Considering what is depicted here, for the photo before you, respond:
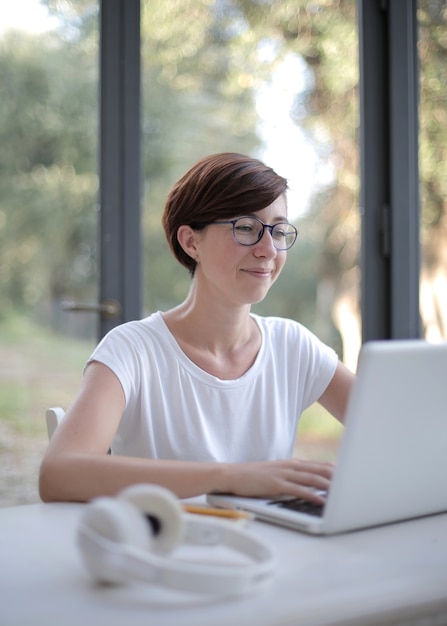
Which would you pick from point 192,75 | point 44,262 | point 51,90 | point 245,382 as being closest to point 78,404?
point 245,382

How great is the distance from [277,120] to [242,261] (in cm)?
143

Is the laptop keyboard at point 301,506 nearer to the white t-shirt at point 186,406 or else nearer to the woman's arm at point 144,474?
the woman's arm at point 144,474

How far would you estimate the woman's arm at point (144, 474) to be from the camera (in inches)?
49.4

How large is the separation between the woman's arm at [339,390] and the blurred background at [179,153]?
1.01 m

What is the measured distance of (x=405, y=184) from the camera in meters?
3.16

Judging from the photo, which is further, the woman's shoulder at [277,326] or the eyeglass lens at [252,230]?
the woman's shoulder at [277,326]

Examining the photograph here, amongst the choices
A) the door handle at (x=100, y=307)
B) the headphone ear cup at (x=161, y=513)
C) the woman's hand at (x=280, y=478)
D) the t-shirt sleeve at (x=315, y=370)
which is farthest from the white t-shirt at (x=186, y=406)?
the door handle at (x=100, y=307)

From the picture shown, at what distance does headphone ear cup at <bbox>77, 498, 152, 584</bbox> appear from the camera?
854 millimetres

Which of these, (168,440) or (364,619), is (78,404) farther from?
(364,619)

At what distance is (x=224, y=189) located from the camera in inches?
68.6

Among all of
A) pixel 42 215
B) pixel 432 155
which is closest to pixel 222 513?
pixel 42 215

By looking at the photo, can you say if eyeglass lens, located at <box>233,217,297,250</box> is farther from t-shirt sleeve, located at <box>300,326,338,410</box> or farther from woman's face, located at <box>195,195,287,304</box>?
t-shirt sleeve, located at <box>300,326,338,410</box>

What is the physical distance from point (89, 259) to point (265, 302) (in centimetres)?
68

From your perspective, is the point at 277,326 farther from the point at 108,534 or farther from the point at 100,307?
the point at 108,534
